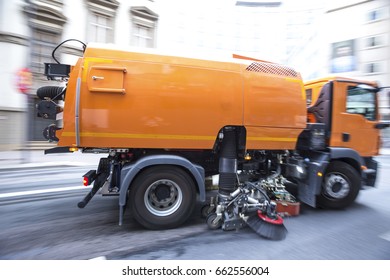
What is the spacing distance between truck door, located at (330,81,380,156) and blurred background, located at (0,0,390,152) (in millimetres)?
355

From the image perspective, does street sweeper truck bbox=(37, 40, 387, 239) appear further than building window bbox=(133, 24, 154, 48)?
No

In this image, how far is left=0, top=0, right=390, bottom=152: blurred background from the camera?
13.0 metres

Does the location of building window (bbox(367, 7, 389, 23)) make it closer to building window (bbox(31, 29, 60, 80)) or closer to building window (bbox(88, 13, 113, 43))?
building window (bbox(88, 13, 113, 43))

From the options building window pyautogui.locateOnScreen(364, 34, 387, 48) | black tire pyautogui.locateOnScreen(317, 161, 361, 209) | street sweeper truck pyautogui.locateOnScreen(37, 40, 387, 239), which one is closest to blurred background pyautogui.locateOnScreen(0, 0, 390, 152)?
building window pyautogui.locateOnScreen(364, 34, 387, 48)

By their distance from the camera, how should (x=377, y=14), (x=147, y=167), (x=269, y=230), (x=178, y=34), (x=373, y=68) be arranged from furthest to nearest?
(x=178, y=34), (x=377, y=14), (x=373, y=68), (x=147, y=167), (x=269, y=230)

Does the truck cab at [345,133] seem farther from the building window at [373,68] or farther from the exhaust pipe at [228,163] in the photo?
the building window at [373,68]

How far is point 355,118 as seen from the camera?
Answer: 16.4ft

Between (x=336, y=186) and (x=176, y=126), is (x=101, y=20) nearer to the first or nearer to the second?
(x=176, y=126)

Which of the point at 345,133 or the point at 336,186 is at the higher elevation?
the point at 345,133

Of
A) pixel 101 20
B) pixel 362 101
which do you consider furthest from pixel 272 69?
pixel 101 20

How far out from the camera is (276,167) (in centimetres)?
503

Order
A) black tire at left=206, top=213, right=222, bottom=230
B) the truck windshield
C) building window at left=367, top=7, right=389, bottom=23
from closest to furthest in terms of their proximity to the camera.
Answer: black tire at left=206, top=213, right=222, bottom=230, the truck windshield, building window at left=367, top=7, right=389, bottom=23

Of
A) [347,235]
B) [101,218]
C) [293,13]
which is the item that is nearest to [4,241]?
[101,218]

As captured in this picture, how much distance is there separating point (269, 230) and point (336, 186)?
2.08 meters
